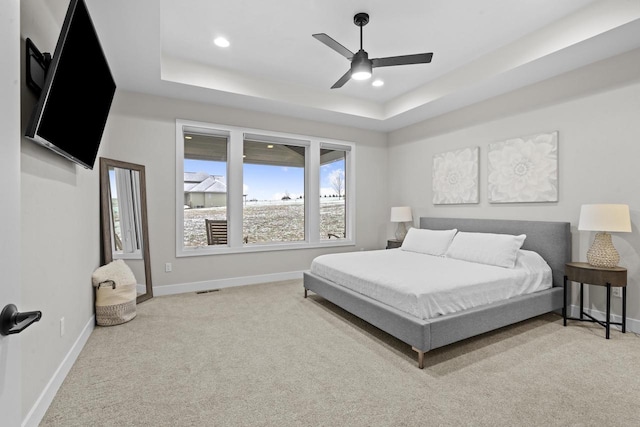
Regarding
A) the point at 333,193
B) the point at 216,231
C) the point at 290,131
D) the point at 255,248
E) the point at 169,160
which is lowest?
the point at 255,248

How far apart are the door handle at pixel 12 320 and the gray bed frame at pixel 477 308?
2205 mm

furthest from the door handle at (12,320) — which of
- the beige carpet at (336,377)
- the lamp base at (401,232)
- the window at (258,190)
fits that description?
the lamp base at (401,232)

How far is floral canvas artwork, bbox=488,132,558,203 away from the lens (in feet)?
11.9

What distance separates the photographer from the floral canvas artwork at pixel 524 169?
361cm

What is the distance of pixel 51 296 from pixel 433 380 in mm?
2542

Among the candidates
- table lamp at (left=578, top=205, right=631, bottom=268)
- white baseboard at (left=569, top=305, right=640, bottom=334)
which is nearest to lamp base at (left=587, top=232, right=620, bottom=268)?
table lamp at (left=578, top=205, right=631, bottom=268)

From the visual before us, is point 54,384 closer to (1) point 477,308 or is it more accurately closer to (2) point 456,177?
(1) point 477,308

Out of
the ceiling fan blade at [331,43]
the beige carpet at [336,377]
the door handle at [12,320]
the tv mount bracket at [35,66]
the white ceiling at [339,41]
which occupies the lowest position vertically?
the beige carpet at [336,377]

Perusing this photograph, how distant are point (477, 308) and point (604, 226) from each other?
1.41 metres

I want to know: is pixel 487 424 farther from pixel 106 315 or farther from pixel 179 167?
pixel 179 167

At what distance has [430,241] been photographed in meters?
4.38

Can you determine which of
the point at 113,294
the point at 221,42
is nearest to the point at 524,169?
the point at 221,42

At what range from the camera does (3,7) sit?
776 mm

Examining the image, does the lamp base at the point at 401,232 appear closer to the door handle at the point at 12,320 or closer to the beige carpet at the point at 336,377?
the beige carpet at the point at 336,377
